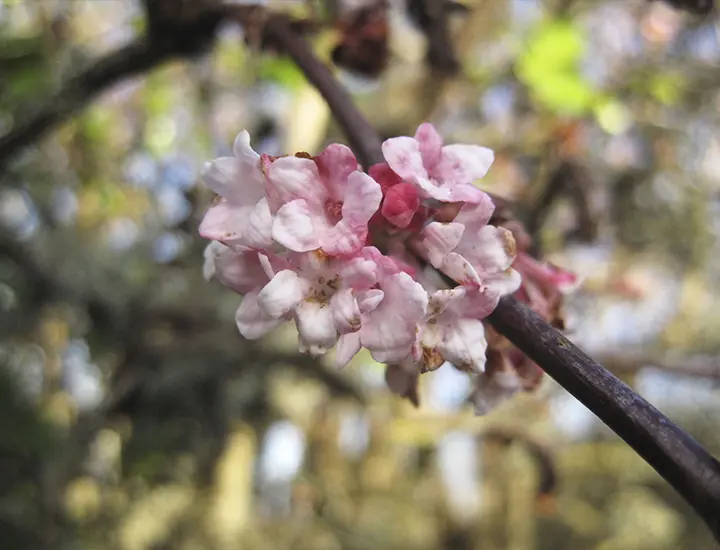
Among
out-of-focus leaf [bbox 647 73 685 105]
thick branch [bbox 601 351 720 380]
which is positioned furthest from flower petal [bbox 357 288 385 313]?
out-of-focus leaf [bbox 647 73 685 105]

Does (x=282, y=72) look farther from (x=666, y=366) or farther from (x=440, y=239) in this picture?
(x=440, y=239)

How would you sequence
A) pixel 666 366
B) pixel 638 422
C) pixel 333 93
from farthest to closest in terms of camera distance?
1. pixel 666 366
2. pixel 333 93
3. pixel 638 422

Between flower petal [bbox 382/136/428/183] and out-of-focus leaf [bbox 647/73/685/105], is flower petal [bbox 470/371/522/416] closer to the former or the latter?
flower petal [bbox 382/136/428/183]

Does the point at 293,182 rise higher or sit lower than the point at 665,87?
higher

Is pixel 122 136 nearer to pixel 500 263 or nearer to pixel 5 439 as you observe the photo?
pixel 5 439

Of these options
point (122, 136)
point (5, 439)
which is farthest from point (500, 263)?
point (122, 136)

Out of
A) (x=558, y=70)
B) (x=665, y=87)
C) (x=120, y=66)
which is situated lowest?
(x=665, y=87)

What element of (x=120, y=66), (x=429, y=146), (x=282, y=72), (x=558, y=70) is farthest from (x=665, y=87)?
(x=429, y=146)
